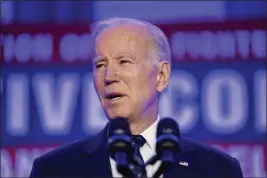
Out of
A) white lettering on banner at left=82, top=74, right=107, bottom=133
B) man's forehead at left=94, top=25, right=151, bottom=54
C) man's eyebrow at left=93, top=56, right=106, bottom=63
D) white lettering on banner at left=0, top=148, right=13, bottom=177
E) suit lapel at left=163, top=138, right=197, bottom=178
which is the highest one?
man's forehead at left=94, top=25, right=151, bottom=54

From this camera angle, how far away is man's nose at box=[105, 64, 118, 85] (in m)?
1.70

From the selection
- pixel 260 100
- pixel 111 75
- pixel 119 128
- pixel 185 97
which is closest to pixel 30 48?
pixel 185 97

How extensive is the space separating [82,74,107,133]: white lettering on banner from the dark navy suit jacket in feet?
5.19

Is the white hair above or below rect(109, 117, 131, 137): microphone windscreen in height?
above

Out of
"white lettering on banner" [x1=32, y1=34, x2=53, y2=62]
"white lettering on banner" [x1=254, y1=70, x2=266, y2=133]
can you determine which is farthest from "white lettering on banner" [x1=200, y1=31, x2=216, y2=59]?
"white lettering on banner" [x1=32, y1=34, x2=53, y2=62]

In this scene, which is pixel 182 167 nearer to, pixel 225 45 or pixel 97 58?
pixel 97 58

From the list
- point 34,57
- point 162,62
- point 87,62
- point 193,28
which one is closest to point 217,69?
point 193,28

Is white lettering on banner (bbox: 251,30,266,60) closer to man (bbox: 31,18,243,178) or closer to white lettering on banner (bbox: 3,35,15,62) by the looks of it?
white lettering on banner (bbox: 3,35,15,62)

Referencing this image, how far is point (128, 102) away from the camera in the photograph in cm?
171

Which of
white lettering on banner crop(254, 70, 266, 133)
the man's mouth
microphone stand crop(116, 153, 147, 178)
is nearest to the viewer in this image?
microphone stand crop(116, 153, 147, 178)

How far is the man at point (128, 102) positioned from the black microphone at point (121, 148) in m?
0.28

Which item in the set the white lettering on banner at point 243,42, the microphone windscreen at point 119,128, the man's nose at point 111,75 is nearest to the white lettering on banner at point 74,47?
the white lettering on banner at point 243,42

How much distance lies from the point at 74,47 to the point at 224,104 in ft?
2.78

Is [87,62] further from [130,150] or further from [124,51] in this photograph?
[130,150]
